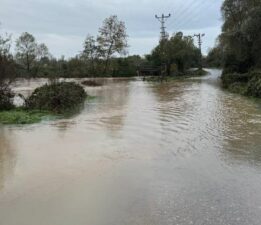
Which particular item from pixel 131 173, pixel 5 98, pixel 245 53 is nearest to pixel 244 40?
pixel 245 53

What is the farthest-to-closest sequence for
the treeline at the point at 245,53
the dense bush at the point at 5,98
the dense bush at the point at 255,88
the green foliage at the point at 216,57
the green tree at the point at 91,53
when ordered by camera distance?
the green tree at the point at 91,53 < the green foliage at the point at 216,57 < the treeline at the point at 245,53 < the dense bush at the point at 255,88 < the dense bush at the point at 5,98

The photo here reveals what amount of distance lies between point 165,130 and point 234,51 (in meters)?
25.3

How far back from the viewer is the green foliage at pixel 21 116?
15.2 meters

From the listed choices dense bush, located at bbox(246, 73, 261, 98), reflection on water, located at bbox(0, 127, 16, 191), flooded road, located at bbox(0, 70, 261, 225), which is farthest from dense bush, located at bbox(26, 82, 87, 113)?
dense bush, located at bbox(246, 73, 261, 98)

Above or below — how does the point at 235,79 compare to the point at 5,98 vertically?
below

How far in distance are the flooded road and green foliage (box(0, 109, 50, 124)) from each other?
0.66 metres

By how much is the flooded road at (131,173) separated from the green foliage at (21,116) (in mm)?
663

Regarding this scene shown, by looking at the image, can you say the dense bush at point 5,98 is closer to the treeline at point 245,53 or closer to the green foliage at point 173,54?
the treeline at point 245,53

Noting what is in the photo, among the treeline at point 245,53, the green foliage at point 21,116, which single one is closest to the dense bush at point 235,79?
the treeline at point 245,53

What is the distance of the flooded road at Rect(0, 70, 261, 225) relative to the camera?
625 cm

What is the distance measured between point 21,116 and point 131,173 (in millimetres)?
8516

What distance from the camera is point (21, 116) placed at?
15883 millimetres

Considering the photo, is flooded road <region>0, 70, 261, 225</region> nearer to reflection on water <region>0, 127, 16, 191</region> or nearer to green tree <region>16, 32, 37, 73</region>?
reflection on water <region>0, 127, 16, 191</region>

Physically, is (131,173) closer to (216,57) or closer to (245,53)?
(245,53)
